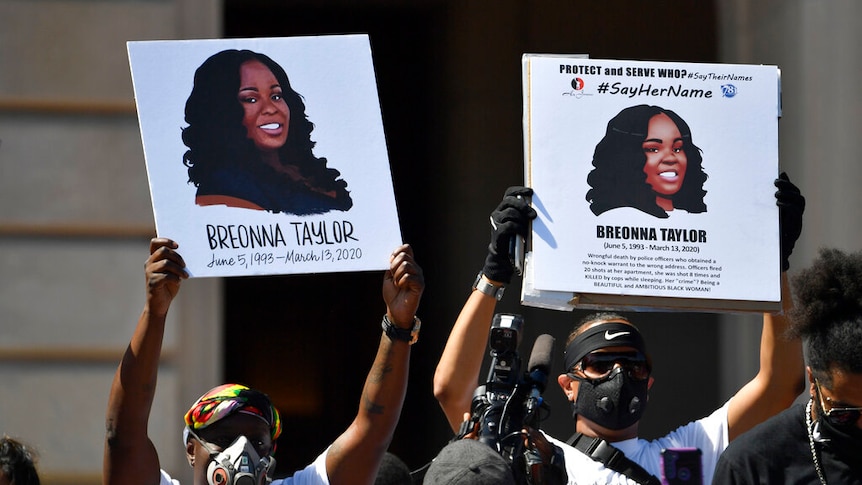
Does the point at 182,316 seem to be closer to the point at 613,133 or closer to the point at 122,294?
the point at 122,294

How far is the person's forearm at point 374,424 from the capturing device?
429cm

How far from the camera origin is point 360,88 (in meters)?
4.40

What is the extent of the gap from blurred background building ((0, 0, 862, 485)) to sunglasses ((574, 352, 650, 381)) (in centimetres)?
229

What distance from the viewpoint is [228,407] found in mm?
4230

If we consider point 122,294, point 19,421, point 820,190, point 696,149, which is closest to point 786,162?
point 820,190

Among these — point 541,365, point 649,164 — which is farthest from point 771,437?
point 649,164

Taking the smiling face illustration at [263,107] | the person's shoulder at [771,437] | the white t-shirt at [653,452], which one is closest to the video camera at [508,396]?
the white t-shirt at [653,452]

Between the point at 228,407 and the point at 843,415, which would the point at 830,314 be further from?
the point at 228,407

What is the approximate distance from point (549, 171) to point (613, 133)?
0.25 metres

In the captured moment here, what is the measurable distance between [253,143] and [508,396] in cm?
112

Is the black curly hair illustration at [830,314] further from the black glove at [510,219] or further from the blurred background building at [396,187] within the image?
the blurred background building at [396,187]

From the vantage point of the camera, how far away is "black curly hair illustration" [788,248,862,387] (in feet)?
11.7

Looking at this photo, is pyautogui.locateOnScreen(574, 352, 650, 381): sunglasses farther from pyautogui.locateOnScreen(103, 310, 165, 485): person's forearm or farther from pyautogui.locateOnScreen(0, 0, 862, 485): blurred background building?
pyautogui.locateOnScreen(0, 0, 862, 485): blurred background building

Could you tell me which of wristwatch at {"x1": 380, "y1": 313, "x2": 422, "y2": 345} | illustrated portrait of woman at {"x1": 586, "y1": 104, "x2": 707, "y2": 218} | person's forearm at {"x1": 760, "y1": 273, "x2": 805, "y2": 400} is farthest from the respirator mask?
person's forearm at {"x1": 760, "y1": 273, "x2": 805, "y2": 400}
